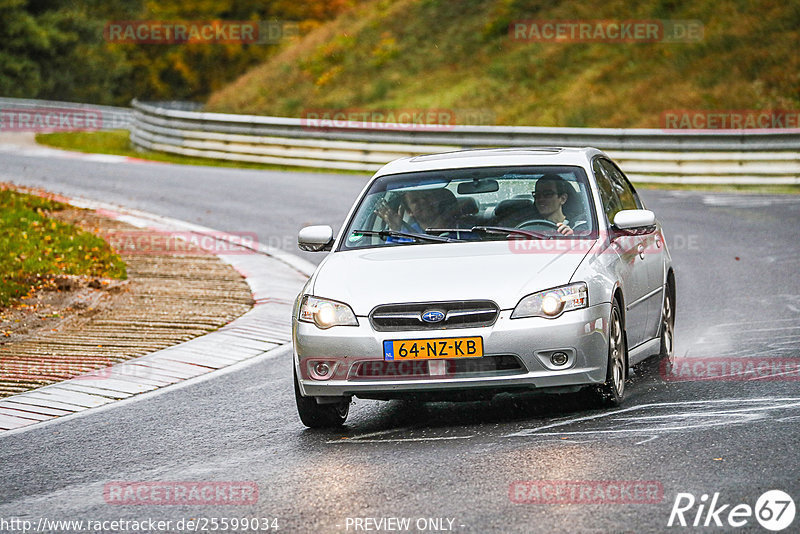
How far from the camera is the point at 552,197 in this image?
8.54 m

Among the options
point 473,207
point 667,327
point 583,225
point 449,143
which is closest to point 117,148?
point 449,143

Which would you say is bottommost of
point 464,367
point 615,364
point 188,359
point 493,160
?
point 188,359

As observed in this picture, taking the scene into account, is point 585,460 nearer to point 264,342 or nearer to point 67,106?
point 264,342

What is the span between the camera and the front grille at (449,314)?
7.28m

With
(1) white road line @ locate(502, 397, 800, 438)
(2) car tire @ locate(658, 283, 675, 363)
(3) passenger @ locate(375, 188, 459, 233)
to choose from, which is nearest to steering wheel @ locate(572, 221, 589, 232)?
(3) passenger @ locate(375, 188, 459, 233)

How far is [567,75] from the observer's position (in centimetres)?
3578

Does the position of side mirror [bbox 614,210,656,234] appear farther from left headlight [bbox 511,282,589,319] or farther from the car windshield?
left headlight [bbox 511,282,589,319]

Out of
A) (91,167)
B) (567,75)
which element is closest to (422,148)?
(91,167)

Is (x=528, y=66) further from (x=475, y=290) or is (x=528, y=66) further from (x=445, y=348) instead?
(x=445, y=348)

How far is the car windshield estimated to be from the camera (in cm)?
831

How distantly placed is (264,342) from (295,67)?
35.6 m

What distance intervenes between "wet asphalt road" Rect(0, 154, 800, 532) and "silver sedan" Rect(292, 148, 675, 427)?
308 mm

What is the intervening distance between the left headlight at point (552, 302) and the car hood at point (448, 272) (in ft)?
0.13

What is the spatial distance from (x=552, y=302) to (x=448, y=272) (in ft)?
2.07
